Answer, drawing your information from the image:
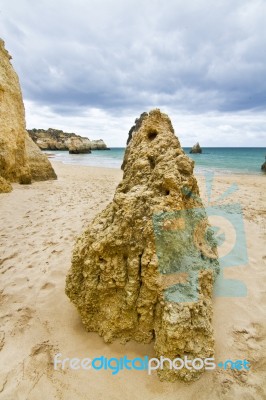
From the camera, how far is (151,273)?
2.12 meters

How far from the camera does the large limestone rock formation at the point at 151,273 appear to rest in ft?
6.56

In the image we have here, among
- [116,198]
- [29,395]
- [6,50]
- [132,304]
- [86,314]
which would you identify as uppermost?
[6,50]

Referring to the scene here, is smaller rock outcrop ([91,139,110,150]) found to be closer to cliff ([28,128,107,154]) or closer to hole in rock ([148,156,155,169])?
cliff ([28,128,107,154])

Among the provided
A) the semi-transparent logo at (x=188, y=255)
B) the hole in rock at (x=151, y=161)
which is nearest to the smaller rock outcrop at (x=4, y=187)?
the hole in rock at (x=151, y=161)

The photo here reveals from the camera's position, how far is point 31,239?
4.61 metres

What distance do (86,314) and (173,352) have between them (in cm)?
93

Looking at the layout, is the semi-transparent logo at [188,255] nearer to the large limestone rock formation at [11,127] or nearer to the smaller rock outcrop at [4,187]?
the smaller rock outcrop at [4,187]

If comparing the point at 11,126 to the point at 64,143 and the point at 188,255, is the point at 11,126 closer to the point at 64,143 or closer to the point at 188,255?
the point at 188,255

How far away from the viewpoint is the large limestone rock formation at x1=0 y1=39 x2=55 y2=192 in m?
8.74

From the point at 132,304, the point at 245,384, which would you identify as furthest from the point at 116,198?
the point at 245,384

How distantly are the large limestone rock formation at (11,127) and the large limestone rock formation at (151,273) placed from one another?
22.9 ft

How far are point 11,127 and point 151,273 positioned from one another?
9114 mm

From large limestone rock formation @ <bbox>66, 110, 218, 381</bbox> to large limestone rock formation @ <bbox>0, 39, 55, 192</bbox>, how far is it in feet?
22.9

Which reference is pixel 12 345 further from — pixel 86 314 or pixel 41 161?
pixel 41 161
